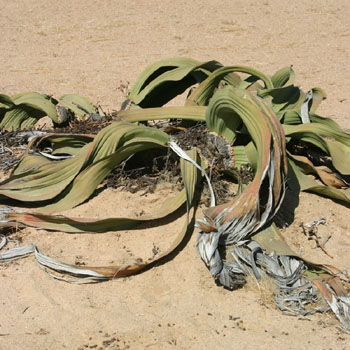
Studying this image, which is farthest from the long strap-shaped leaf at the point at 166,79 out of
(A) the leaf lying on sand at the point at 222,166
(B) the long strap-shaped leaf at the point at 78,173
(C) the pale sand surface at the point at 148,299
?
(C) the pale sand surface at the point at 148,299

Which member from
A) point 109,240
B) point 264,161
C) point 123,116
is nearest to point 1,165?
point 123,116

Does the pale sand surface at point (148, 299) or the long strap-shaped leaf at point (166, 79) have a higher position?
the long strap-shaped leaf at point (166, 79)

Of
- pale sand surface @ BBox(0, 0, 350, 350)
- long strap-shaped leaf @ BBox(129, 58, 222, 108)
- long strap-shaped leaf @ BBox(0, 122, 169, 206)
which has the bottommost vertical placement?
pale sand surface @ BBox(0, 0, 350, 350)

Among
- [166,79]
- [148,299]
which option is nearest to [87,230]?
[148,299]

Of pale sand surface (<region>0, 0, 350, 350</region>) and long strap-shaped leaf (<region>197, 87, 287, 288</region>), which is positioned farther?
long strap-shaped leaf (<region>197, 87, 287, 288</region>)

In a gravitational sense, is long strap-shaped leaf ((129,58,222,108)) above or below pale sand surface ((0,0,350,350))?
above

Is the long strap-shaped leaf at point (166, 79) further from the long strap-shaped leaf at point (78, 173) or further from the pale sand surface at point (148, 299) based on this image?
the pale sand surface at point (148, 299)

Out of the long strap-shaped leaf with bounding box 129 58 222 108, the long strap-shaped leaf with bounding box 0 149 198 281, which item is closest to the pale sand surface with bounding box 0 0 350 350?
the long strap-shaped leaf with bounding box 0 149 198 281

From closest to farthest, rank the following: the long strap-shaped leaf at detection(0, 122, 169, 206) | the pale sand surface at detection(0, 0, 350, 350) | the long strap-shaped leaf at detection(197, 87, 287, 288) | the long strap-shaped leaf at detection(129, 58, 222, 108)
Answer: the pale sand surface at detection(0, 0, 350, 350) < the long strap-shaped leaf at detection(197, 87, 287, 288) < the long strap-shaped leaf at detection(0, 122, 169, 206) < the long strap-shaped leaf at detection(129, 58, 222, 108)

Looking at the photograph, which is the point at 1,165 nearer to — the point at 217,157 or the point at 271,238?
the point at 217,157

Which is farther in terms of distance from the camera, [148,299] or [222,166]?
[222,166]

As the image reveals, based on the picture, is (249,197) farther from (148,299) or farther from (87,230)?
(87,230)

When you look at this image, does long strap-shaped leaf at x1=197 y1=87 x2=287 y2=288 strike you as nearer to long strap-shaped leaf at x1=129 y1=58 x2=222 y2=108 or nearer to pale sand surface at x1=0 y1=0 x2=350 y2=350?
pale sand surface at x1=0 y1=0 x2=350 y2=350

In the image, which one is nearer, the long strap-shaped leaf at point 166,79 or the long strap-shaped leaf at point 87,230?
the long strap-shaped leaf at point 87,230
